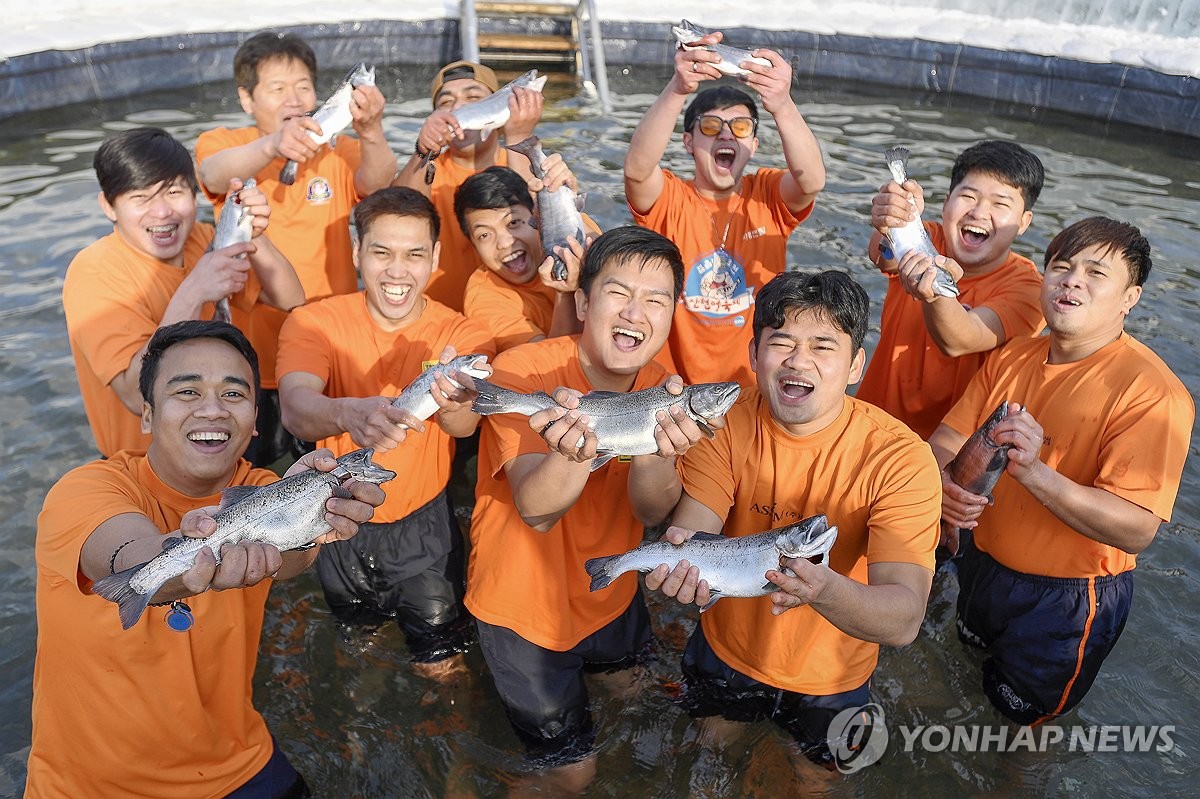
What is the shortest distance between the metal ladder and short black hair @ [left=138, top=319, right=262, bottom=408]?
42.1ft

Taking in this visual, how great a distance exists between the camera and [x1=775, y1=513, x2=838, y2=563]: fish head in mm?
3338

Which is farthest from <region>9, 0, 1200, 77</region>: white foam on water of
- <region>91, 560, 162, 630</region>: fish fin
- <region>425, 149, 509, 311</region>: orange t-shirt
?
<region>91, 560, 162, 630</region>: fish fin

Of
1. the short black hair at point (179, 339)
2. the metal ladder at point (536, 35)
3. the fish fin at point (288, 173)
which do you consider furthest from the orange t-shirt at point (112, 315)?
the metal ladder at point (536, 35)

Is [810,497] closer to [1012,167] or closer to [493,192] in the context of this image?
[1012,167]

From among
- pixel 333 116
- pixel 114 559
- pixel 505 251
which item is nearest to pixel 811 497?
pixel 505 251

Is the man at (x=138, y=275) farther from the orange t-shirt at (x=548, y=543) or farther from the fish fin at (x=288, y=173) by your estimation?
the orange t-shirt at (x=548, y=543)

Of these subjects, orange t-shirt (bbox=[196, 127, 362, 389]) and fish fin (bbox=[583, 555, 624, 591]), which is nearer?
fish fin (bbox=[583, 555, 624, 591])

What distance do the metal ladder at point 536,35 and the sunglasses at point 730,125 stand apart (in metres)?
10.5

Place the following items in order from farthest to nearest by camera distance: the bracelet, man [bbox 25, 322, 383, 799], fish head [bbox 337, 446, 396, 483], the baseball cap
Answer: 1. the baseball cap
2. fish head [bbox 337, 446, 396, 483]
3. man [bbox 25, 322, 383, 799]
4. the bracelet

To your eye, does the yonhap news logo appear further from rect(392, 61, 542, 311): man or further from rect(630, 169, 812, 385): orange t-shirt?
rect(392, 61, 542, 311): man

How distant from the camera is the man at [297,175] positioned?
609 cm

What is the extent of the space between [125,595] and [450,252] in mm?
3612

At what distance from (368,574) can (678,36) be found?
11.7 ft

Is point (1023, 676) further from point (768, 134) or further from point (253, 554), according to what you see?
point (768, 134)
